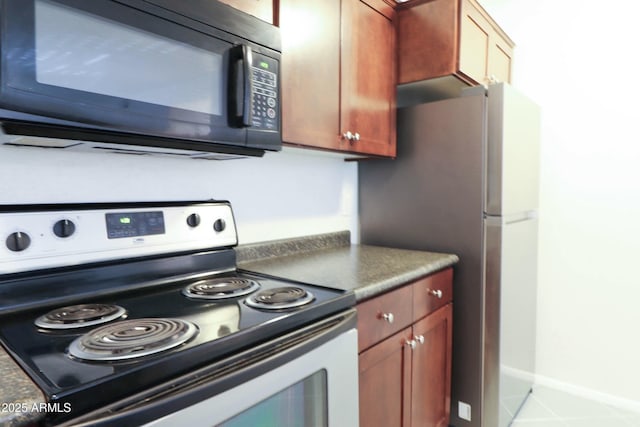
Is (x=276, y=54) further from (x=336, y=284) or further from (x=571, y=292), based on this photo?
(x=571, y=292)

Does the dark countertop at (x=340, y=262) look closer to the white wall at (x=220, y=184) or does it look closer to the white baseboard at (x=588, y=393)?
the white wall at (x=220, y=184)

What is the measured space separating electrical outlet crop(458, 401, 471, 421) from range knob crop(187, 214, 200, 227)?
1.48 m

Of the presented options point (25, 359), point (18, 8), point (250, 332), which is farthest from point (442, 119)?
point (25, 359)

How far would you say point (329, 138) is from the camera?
1477 mm

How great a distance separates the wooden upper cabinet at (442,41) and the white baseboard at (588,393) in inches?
73.5

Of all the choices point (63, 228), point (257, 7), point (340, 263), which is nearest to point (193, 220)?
point (63, 228)

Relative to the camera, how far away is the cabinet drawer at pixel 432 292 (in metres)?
1.45

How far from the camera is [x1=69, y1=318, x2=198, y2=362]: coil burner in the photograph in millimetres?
653

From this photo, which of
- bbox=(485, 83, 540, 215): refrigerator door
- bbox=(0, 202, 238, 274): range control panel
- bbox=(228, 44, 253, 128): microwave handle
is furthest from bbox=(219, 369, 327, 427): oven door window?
bbox=(485, 83, 540, 215): refrigerator door

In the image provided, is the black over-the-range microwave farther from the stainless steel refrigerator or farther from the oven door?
the stainless steel refrigerator

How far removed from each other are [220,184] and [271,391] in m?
0.87

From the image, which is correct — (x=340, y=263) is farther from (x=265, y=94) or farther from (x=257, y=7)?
(x=257, y=7)

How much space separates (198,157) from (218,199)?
20 cm

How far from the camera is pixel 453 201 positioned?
177 centimetres
